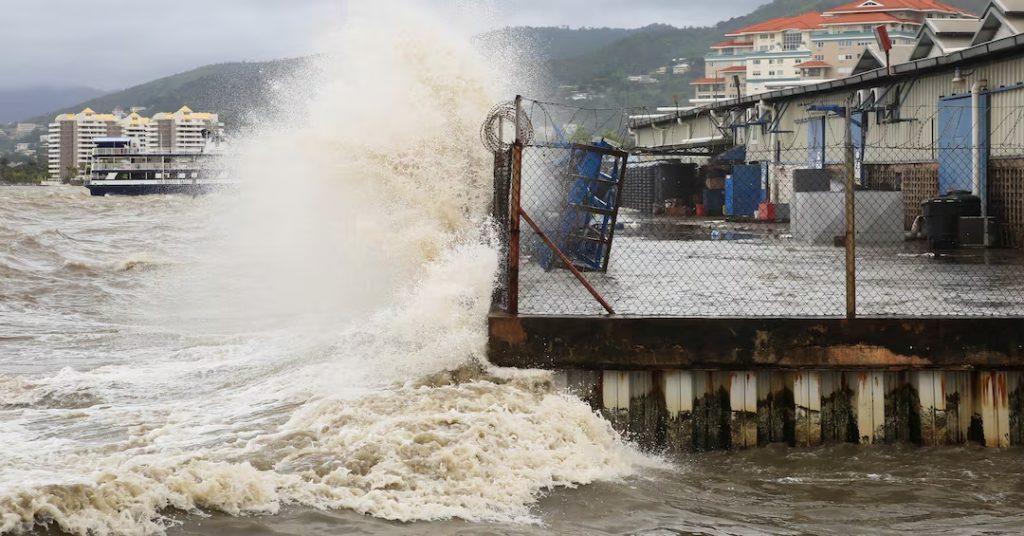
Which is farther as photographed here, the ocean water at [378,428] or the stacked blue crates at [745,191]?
the stacked blue crates at [745,191]

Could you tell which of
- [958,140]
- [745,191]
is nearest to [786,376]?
[958,140]

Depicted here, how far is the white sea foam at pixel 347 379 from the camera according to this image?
7508 millimetres

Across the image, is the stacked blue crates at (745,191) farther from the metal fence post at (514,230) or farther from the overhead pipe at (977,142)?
the metal fence post at (514,230)

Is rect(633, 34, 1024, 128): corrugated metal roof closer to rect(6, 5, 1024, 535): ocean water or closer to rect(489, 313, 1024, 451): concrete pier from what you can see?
rect(6, 5, 1024, 535): ocean water

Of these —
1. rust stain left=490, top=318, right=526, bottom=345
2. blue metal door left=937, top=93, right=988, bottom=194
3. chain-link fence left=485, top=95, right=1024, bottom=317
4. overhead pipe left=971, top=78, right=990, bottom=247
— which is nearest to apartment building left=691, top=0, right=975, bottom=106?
chain-link fence left=485, top=95, right=1024, bottom=317

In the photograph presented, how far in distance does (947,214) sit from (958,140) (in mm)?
3199

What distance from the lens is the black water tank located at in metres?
20.8

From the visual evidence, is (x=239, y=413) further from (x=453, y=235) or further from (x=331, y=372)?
(x=453, y=235)

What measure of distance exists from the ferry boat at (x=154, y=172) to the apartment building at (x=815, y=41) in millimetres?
64893

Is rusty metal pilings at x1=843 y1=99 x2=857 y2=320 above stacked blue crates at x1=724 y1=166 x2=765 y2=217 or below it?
below

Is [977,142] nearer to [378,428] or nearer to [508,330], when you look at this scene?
[508,330]

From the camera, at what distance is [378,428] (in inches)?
340

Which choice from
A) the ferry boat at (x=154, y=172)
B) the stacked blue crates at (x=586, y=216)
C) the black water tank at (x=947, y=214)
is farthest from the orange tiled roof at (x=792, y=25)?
the stacked blue crates at (x=586, y=216)

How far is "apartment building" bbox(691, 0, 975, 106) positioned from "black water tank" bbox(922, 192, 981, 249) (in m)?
119
